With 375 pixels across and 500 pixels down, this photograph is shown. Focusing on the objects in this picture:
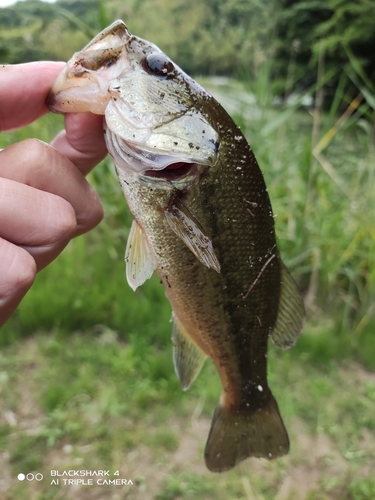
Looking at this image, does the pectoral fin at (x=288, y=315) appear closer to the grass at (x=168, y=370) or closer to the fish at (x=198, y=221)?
the fish at (x=198, y=221)

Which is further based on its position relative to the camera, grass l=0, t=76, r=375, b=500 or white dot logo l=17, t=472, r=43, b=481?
grass l=0, t=76, r=375, b=500

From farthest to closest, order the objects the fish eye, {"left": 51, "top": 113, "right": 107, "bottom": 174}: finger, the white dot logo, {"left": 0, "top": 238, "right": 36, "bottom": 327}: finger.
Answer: the white dot logo < {"left": 51, "top": 113, "right": 107, "bottom": 174}: finger < the fish eye < {"left": 0, "top": 238, "right": 36, "bottom": 327}: finger

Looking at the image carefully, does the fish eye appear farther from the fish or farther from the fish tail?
the fish tail

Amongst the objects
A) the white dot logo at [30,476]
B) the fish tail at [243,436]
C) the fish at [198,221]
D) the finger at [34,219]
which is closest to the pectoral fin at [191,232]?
the fish at [198,221]

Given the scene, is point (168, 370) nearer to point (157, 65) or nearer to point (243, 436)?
point (243, 436)

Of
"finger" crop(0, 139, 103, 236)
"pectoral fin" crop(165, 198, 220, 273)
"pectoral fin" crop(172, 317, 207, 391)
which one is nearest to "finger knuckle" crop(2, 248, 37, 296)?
"finger" crop(0, 139, 103, 236)

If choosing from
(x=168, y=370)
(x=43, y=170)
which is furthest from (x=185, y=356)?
(x=168, y=370)
